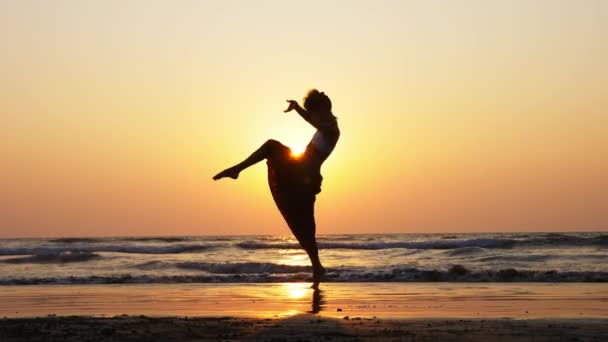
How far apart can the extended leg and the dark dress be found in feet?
0.05

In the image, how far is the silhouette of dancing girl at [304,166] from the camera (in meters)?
Answer: 11.2

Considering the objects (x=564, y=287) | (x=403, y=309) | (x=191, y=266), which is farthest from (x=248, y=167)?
(x=191, y=266)

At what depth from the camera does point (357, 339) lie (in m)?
8.70

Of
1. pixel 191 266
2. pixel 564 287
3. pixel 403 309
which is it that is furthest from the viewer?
pixel 191 266

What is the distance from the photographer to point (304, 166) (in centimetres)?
1132

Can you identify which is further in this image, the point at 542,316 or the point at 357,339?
the point at 542,316

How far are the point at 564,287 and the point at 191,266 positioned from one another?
49.8 ft

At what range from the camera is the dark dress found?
11242 mm

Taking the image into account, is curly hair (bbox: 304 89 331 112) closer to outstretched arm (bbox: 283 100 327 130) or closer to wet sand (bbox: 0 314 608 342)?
outstretched arm (bbox: 283 100 327 130)

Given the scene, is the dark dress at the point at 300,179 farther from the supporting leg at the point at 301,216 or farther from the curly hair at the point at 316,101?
the curly hair at the point at 316,101

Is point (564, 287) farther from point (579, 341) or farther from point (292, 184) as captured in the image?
point (579, 341)

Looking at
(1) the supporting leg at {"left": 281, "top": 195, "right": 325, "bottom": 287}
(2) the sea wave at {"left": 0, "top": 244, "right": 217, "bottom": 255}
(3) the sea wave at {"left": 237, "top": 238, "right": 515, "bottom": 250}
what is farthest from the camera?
(2) the sea wave at {"left": 0, "top": 244, "right": 217, "bottom": 255}

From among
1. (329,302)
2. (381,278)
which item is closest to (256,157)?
(329,302)

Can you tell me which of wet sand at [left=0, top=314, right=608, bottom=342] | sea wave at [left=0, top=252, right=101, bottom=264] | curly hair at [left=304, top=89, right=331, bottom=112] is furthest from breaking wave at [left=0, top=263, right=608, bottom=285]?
curly hair at [left=304, top=89, right=331, bottom=112]
